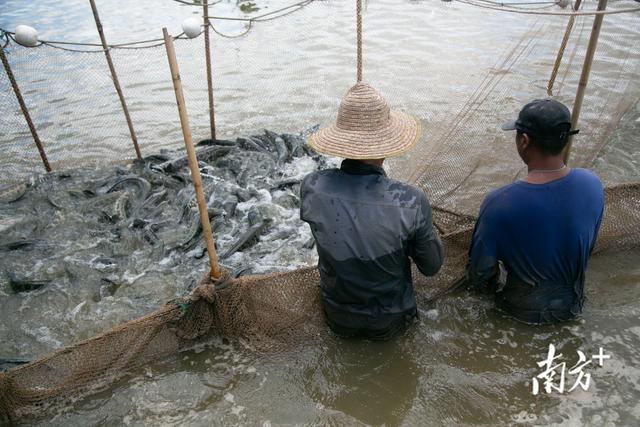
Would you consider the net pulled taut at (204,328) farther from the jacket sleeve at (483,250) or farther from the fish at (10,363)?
the fish at (10,363)

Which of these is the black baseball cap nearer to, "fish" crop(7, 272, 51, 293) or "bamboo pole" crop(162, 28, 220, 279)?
"bamboo pole" crop(162, 28, 220, 279)

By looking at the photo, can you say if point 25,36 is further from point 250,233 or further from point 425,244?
point 425,244

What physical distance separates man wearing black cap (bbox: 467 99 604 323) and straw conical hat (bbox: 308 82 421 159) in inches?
29.2

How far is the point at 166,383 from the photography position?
321 cm

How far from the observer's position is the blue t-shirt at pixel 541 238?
282cm

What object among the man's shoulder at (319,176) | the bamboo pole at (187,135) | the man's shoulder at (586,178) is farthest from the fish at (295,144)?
the man's shoulder at (586,178)

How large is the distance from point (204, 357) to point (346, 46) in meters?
10.7

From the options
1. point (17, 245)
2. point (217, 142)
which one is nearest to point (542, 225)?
point (17, 245)

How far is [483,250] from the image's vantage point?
3.16 m

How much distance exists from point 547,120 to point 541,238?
0.77 m

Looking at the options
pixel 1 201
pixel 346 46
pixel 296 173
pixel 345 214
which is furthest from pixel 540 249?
pixel 346 46

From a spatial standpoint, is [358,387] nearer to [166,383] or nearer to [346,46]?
[166,383]

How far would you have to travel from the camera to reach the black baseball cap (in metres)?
2.69

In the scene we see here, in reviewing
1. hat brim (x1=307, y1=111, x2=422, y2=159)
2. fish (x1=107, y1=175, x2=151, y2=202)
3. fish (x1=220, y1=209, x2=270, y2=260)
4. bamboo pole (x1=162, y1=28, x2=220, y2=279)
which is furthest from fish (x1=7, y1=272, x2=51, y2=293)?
hat brim (x1=307, y1=111, x2=422, y2=159)
